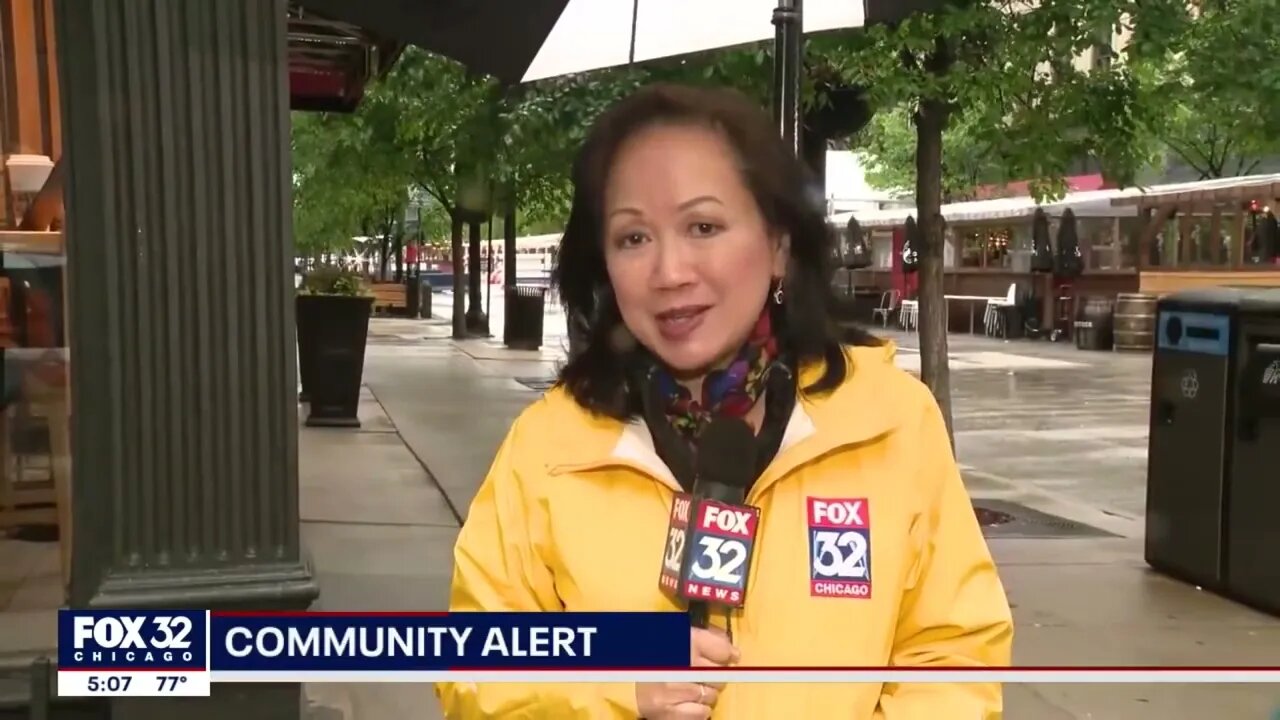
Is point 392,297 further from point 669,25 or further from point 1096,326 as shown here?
point 669,25

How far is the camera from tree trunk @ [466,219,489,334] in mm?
23513

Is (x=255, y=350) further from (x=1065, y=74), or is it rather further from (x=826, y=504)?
(x=1065, y=74)

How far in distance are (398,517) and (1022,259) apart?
2396 cm

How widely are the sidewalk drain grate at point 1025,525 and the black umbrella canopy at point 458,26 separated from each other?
167 inches

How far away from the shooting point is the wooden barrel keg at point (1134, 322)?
23250 millimetres

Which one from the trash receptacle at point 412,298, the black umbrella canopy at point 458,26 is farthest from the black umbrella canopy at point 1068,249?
the black umbrella canopy at point 458,26

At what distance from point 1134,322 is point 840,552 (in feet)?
77.6

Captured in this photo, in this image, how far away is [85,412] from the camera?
3.37 m

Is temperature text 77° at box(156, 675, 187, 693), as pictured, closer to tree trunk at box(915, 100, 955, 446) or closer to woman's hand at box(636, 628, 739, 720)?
woman's hand at box(636, 628, 739, 720)

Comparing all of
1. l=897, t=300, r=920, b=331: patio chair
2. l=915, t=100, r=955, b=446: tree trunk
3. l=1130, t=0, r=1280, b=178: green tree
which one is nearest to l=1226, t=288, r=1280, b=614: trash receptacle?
l=1130, t=0, r=1280, b=178: green tree

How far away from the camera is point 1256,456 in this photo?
5.61m

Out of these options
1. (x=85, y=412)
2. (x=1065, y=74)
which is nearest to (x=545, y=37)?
(x=85, y=412)

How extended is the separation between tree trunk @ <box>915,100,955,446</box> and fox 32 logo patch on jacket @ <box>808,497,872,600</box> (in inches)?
231

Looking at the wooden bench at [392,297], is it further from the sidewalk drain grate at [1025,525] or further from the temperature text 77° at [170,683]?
the temperature text 77° at [170,683]
